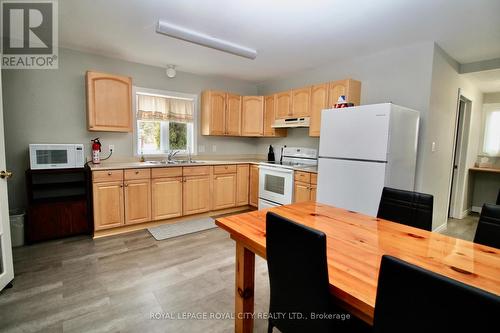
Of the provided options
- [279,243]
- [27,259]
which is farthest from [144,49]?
[279,243]

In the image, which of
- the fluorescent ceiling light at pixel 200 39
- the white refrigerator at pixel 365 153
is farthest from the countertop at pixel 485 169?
the fluorescent ceiling light at pixel 200 39

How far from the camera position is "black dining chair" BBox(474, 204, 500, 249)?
53.7 inches

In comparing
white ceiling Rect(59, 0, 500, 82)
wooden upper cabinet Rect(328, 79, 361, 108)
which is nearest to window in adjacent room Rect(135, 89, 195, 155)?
white ceiling Rect(59, 0, 500, 82)

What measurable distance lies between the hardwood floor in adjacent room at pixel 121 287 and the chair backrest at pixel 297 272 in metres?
0.76

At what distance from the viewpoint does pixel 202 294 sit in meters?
2.09

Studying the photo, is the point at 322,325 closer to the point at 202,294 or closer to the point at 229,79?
the point at 202,294

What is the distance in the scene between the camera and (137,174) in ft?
11.0

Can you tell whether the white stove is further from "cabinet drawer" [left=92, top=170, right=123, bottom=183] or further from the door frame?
the door frame

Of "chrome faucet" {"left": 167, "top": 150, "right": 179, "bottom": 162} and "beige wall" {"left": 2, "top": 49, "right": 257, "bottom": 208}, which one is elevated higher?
"beige wall" {"left": 2, "top": 49, "right": 257, "bottom": 208}

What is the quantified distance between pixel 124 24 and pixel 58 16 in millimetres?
582

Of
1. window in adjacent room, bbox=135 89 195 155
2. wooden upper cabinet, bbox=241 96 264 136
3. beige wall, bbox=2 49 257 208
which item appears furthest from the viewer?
wooden upper cabinet, bbox=241 96 264 136

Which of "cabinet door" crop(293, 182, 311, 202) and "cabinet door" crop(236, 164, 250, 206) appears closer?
"cabinet door" crop(293, 182, 311, 202)

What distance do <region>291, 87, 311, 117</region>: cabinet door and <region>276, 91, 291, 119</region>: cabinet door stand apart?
0.12 m

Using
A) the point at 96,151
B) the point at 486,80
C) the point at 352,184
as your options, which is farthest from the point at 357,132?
the point at 96,151
